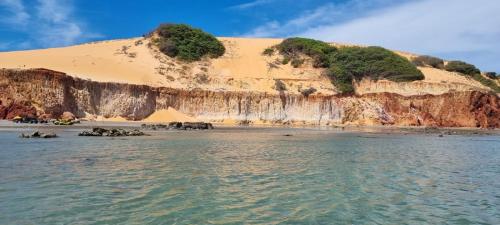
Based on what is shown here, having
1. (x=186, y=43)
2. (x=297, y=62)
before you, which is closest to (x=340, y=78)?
(x=297, y=62)

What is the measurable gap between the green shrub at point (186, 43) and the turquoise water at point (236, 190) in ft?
154

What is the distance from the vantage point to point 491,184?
10984 mm

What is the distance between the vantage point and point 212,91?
5006cm

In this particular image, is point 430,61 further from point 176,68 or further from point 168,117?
point 168,117

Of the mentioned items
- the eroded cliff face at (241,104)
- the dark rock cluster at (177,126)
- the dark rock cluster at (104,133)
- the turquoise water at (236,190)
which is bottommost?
the turquoise water at (236,190)

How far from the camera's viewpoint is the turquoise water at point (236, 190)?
281 inches

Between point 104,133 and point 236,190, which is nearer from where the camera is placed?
point 236,190

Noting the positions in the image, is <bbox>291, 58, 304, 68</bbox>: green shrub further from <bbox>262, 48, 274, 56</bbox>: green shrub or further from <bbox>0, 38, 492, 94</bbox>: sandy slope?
<bbox>262, 48, 274, 56</bbox>: green shrub

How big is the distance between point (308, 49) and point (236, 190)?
6068 centimetres

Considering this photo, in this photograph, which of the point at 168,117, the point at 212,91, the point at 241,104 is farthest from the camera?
the point at 241,104

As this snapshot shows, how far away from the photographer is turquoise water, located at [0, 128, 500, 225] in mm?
7125

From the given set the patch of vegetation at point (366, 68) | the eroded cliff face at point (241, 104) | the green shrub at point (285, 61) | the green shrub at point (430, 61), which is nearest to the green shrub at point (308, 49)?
the green shrub at point (285, 61)

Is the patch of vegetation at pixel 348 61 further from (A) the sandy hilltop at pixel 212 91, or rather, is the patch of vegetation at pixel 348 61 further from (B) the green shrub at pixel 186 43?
(B) the green shrub at pixel 186 43

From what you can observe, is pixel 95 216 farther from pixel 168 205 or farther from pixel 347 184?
pixel 347 184
